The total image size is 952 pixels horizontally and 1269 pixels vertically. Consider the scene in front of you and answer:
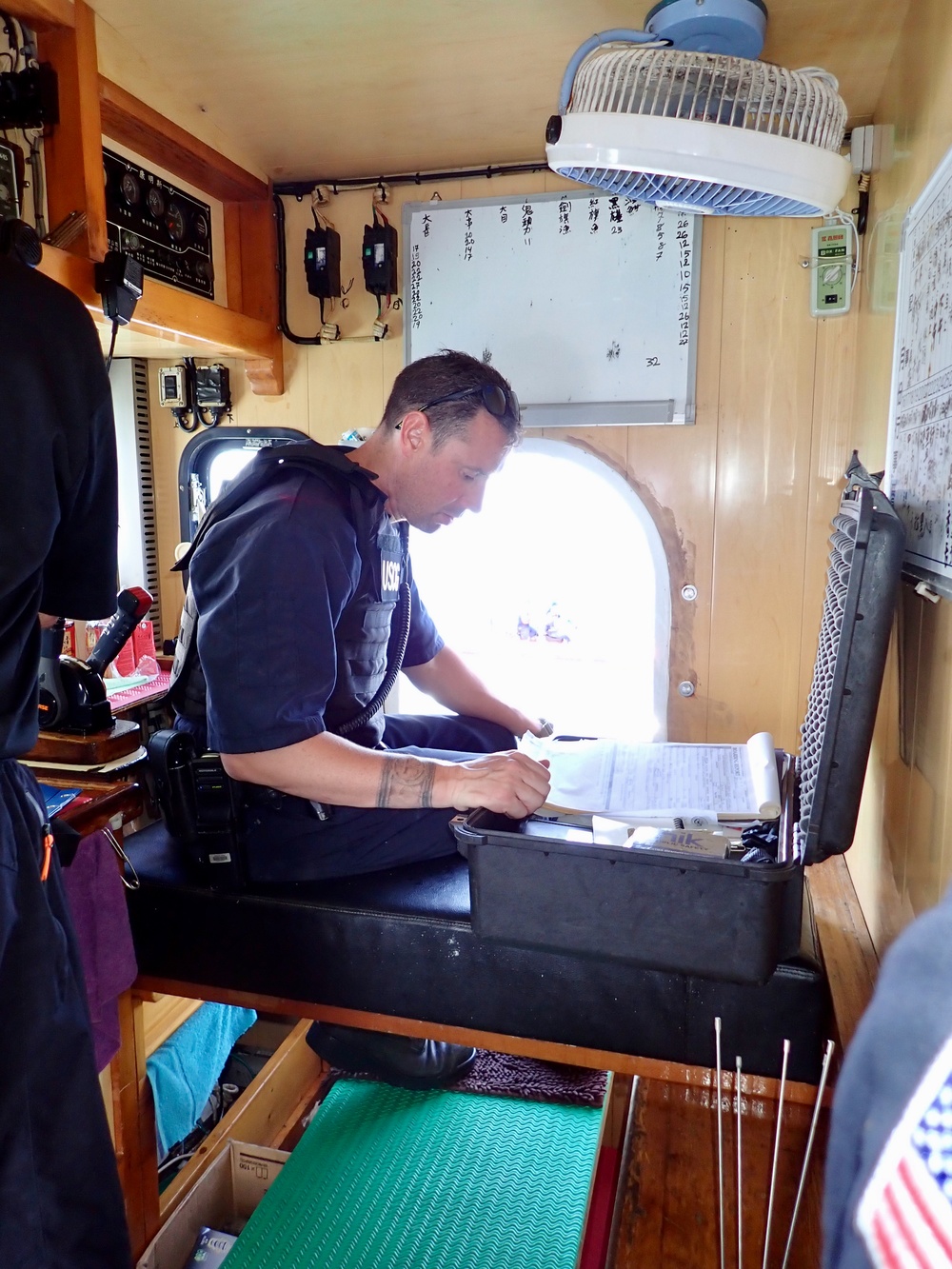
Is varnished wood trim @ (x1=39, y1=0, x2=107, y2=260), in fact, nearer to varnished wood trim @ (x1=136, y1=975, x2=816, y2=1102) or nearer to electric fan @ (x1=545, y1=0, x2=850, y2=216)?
electric fan @ (x1=545, y1=0, x2=850, y2=216)

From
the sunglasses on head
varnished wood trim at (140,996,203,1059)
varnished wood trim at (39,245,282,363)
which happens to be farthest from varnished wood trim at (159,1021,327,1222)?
varnished wood trim at (39,245,282,363)

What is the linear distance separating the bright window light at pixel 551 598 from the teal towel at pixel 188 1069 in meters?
1.07

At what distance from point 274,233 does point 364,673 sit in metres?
1.65

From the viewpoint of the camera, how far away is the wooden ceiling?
69.2 inches

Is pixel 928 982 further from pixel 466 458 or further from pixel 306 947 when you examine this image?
pixel 466 458

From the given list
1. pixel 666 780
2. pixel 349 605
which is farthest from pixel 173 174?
pixel 666 780

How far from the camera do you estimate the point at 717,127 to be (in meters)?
1.18

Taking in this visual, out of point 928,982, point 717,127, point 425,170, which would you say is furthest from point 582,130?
point 425,170

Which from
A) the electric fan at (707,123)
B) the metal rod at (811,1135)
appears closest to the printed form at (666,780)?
the metal rod at (811,1135)

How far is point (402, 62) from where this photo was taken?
1.96 metres

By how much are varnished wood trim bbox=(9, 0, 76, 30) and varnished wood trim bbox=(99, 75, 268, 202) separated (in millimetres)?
161

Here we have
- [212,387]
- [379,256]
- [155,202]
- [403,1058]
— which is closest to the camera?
[403,1058]

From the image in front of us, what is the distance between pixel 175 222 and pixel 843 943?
241 centimetres

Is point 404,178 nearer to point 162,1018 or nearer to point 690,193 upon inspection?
point 690,193
